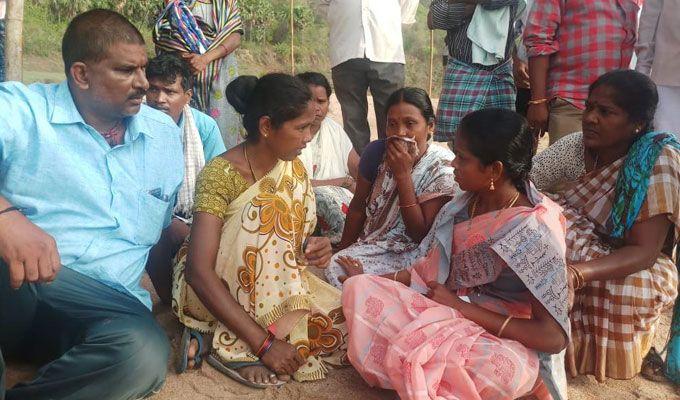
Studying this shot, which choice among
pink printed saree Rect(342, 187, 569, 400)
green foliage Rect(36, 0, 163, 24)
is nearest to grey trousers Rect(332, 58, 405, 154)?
pink printed saree Rect(342, 187, 569, 400)

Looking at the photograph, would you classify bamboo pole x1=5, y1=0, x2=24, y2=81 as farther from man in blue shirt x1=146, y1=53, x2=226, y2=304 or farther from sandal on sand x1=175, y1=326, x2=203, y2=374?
sandal on sand x1=175, y1=326, x2=203, y2=374

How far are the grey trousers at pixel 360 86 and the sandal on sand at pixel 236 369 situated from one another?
3108 millimetres

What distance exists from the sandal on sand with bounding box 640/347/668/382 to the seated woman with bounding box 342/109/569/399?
2.14 feet

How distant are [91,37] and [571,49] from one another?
8.77 ft

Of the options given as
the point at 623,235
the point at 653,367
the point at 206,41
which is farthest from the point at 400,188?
the point at 206,41

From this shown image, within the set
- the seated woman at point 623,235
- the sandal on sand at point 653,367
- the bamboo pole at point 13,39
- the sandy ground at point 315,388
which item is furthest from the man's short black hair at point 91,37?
the sandal on sand at point 653,367

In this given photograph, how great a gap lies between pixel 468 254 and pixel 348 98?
3.12m

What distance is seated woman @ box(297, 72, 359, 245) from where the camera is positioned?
438 centimetres

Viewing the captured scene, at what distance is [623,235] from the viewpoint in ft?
9.38

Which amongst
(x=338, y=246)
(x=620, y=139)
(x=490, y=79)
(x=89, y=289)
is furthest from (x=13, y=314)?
(x=490, y=79)

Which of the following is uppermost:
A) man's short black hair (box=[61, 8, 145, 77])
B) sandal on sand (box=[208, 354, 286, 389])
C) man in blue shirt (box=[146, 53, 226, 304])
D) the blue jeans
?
man's short black hair (box=[61, 8, 145, 77])

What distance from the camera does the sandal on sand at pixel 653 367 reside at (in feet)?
9.54

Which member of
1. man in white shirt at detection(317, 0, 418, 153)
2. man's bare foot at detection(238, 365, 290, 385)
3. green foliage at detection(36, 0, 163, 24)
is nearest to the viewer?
man's bare foot at detection(238, 365, 290, 385)

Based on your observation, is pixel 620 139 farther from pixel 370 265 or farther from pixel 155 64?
pixel 155 64
